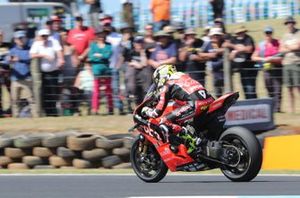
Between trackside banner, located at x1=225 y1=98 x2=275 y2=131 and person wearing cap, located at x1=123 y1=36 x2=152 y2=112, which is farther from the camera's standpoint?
person wearing cap, located at x1=123 y1=36 x2=152 y2=112

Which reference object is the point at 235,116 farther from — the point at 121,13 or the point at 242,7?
the point at 242,7

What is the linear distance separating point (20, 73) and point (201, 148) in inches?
255

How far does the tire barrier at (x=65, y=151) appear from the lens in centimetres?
1260

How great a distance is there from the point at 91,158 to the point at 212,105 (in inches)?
145

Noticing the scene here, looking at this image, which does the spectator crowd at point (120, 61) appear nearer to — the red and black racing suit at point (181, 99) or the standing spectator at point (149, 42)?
the standing spectator at point (149, 42)

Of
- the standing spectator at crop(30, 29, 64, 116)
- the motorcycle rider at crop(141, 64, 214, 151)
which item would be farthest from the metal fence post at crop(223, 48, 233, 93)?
the motorcycle rider at crop(141, 64, 214, 151)

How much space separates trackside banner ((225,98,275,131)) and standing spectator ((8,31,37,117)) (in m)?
4.21

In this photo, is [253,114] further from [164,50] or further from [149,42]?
[149,42]

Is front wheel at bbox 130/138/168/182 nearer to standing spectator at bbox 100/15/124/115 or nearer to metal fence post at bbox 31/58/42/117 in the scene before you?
standing spectator at bbox 100/15/124/115

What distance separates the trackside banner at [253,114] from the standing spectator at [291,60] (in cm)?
93

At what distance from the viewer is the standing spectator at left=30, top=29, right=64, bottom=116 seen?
14.8 metres

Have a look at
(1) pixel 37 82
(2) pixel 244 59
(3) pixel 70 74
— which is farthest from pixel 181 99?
(1) pixel 37 82

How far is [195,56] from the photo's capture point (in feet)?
46.5

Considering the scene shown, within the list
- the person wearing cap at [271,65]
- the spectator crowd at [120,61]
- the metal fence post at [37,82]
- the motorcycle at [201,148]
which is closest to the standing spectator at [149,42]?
the spectator crowd at [120,61]
